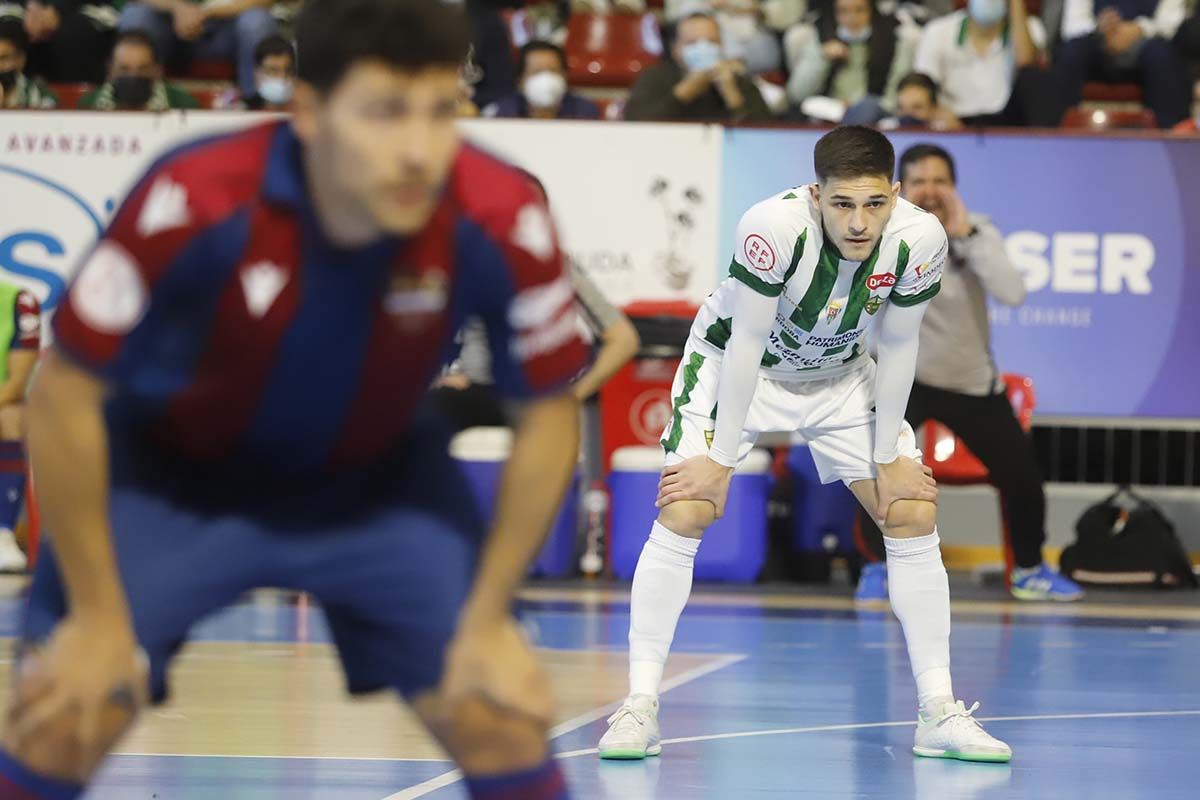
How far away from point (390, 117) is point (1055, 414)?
9079mm

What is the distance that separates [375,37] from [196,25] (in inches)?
449

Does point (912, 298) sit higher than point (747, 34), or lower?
lower

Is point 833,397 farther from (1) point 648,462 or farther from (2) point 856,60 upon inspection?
(2) point 856,60

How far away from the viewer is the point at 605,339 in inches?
316

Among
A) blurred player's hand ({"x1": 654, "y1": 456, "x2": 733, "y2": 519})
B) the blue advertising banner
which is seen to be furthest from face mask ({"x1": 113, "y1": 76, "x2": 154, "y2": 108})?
blurred player's hand ({"x1": 654, "y1": 456, "x2": 733, "y2": 519})

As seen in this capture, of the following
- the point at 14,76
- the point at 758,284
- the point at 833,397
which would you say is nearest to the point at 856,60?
the point at 14,76

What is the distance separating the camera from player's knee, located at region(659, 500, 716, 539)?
5.81m

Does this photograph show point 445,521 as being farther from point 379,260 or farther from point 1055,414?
point 1055,414

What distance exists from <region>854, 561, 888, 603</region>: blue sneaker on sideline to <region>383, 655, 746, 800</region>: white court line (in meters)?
2.24

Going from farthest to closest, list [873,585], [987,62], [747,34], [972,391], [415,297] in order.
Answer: [747,34] → [987,62] → [873,585] → [972,391] → [415,297]

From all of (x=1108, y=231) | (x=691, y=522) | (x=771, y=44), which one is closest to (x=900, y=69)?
(x=771, y=44)

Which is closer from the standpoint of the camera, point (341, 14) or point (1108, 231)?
point (341, 14)

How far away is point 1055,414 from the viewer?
36.4 ft

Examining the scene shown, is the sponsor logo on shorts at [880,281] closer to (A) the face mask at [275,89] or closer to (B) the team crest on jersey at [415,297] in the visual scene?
(B) the team crest on jersey at [415,297]
